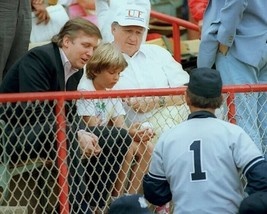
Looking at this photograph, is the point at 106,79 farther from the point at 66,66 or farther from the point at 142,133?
the point at 142,133

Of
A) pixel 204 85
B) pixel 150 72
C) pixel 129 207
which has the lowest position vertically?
pixel 150 72

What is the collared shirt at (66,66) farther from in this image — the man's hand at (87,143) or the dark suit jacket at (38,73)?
the man's hand at (87,143)

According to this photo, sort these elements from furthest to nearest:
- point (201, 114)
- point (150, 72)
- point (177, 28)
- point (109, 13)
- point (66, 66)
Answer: point (177, 28) < point (109, 13) < point (150, 72) < point (66, 66) < point (201, 114)

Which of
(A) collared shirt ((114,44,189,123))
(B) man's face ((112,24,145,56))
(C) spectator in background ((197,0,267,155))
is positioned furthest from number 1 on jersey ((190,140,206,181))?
(B) man's face ((112,24,145,56))

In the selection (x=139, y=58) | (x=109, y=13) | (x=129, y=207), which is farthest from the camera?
(x=109, y=13)

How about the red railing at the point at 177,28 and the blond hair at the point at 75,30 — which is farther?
the red railing at the point at 177,28

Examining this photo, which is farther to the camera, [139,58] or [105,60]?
[139,58]

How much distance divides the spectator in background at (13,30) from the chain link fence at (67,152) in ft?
4.50

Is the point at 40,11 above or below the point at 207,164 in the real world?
below

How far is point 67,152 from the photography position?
23.6ft

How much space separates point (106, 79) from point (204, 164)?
190 centimetres

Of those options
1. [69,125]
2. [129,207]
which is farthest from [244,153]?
[69,125]

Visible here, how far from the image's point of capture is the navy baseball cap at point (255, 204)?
593 cm

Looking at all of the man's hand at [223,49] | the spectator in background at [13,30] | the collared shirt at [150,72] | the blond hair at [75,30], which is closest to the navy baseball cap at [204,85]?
the man's hand at [223,49]
